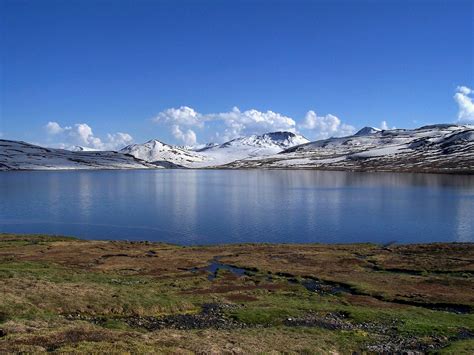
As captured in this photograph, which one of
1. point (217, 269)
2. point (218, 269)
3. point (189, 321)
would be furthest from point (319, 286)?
point (189, 321)

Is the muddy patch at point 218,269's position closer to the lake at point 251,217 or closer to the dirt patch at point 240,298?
the dirt patch at point 240,298

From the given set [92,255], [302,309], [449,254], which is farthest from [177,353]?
[449,254]

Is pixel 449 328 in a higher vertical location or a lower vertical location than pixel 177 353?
lower

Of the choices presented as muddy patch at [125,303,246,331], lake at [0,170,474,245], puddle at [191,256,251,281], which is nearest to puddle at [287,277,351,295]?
puddle at [191,256,251,281]

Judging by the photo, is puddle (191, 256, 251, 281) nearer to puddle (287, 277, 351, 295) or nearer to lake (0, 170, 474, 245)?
puddle (287, 277, 351, 295)

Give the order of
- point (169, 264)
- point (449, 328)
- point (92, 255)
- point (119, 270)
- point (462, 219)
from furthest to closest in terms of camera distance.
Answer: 1. point (462, 219)
2. point (92, 255)
3. point (169, 264)
4. point (119, 270)
5. point (449, 328)

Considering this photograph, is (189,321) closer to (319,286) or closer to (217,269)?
(319,286)

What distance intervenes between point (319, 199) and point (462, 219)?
53969 mm

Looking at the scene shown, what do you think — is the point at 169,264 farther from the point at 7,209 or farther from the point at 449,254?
the point at 7,209

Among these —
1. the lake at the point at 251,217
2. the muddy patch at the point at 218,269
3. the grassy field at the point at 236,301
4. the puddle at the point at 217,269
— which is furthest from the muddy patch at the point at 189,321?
the lake at the point at 251,217

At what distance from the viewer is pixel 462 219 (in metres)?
108

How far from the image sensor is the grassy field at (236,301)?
26.6 meters

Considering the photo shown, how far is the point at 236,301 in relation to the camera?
41.0 m

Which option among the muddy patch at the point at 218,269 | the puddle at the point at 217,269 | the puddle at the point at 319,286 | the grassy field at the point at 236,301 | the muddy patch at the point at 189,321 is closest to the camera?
the grassy field at the point at 236,301
